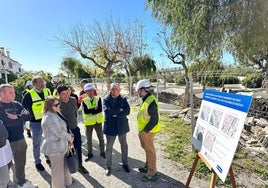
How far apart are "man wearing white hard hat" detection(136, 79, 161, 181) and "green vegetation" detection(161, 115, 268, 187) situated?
0.92m

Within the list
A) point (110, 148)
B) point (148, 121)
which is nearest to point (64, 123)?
point (110, 148)

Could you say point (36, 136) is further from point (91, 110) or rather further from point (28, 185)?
point (91, 110)

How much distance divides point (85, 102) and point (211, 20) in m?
4.58

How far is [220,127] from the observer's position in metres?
3.09

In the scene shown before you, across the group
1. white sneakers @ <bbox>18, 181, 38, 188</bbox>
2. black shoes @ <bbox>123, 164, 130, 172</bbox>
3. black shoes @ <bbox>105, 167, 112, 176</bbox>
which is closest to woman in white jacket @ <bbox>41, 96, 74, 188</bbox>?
white sneakers @ <bbox>18, 181, 38, 188</bbox>

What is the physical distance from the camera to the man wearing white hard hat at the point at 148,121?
14.2ft

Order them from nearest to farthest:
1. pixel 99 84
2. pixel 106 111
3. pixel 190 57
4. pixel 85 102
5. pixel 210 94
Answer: pixel 210 94
pixel 106 111
pixel 85 102
pixel 190 57
pixel 99 84

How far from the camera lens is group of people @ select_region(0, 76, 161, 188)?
3574 millimetres

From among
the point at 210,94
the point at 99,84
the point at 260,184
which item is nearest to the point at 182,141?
the point at 260,184

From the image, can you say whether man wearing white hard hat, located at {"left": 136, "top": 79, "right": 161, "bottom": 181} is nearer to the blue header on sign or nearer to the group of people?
the group of people

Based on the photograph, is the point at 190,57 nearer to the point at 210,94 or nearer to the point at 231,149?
the point at 210,94

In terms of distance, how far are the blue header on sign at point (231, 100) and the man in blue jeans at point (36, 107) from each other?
330cm

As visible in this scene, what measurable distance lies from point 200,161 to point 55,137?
3.05m

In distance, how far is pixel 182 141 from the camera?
6.75 meters
